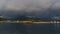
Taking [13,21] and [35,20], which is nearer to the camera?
[35,20]

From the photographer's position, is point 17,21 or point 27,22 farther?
point 17,21

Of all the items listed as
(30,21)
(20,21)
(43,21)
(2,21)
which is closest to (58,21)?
(43,21)

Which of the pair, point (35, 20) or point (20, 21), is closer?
Answer: point (35, 20)

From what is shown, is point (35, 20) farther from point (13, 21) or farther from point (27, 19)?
point (13, 21)

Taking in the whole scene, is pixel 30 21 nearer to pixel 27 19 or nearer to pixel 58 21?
pixel 27 19

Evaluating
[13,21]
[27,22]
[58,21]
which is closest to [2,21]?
[13,21]

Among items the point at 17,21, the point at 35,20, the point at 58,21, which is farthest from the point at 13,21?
the point at 58,21

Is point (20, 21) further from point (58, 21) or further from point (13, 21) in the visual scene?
point (58, 21)
